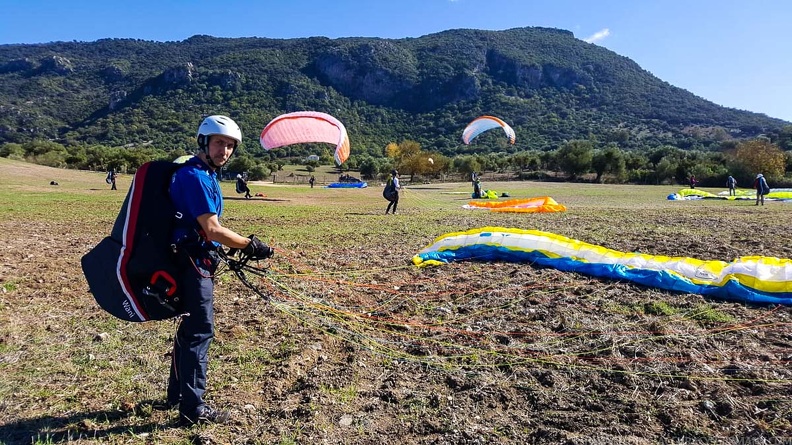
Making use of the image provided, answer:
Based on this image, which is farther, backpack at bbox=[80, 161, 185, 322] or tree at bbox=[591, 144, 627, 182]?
tree at bbox=[591, 144, 627, 182]

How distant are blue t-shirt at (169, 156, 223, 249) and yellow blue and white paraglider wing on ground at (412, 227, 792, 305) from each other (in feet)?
17.6

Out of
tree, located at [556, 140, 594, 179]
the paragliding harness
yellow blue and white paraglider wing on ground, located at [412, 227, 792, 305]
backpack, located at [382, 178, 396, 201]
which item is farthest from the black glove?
tree, located at [556, 140, 594, 179]

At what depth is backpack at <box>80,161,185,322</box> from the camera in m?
3.00

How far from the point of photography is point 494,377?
3.95 metres

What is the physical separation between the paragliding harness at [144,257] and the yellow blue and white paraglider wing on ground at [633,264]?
5.44 m

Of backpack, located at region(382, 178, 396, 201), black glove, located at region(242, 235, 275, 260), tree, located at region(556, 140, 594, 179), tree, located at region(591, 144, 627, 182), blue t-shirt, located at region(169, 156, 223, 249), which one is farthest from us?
tree, located at region(556, 140, 594, 179)

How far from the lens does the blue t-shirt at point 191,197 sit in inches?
118

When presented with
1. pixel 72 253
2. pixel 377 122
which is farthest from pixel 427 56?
pixel 72 253

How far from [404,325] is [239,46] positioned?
187m

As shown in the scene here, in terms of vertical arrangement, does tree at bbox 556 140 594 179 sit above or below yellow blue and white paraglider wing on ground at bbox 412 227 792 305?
above

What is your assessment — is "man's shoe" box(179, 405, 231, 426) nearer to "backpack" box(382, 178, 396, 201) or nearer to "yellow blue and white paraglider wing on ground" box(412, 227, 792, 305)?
"yellow blue and white paraglider wing on ground" box(412, 227, 792, 305)

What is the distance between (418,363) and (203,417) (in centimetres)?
184

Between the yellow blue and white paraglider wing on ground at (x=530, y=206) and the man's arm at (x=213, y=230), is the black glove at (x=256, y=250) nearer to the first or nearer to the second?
the man's arm at (x=213, y=230)

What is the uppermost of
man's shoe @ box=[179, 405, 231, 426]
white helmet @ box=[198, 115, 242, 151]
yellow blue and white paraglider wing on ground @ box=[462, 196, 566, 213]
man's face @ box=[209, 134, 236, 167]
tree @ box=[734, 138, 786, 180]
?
tree @ box=[734, 138, 786, 180]
